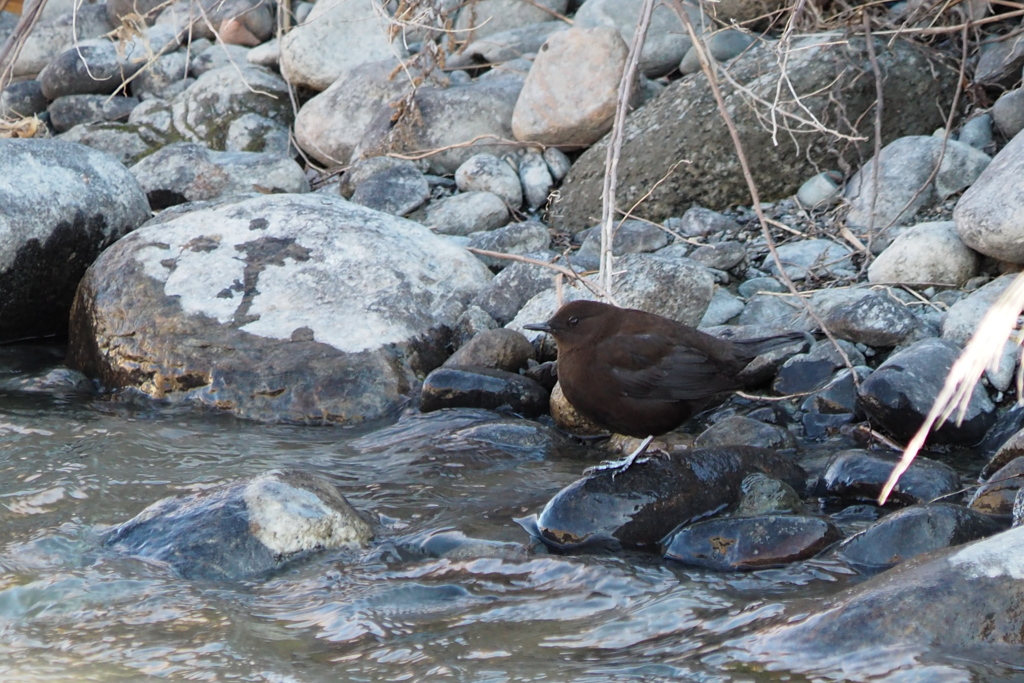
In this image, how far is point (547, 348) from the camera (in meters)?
6.12

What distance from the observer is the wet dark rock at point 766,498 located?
422 centimetres

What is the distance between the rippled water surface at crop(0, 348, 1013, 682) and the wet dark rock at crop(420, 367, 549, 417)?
21.4 inches

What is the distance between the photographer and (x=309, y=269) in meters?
6.47

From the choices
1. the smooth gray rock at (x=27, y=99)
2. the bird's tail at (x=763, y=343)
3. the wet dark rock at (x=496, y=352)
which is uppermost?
the smooth gray rock at (x=27, y=99)

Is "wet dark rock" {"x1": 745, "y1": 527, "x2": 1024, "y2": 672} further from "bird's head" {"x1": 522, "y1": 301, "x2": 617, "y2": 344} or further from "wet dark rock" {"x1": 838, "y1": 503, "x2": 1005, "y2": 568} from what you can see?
"bird's head" {"x1": 522, "y1": 301, "x2": 617, "y2": 344}

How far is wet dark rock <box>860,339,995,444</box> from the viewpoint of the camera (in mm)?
4848

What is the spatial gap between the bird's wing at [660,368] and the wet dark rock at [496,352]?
1380 millimetres

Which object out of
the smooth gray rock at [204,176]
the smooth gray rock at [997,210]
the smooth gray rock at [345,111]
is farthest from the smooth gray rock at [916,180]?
the smooth gray rock at [204,176]

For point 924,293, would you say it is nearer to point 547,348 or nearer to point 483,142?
point 547,348

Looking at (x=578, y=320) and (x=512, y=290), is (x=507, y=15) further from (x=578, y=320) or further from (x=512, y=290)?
(x=578, y=320)

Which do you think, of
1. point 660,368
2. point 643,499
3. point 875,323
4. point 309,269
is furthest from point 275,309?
point 875,323

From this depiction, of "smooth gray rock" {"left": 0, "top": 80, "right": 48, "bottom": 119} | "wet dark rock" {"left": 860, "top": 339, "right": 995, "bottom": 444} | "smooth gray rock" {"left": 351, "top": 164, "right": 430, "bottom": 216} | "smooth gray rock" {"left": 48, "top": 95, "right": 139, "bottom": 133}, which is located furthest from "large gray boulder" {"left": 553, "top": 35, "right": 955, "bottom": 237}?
"smooth gray rock" {"left": 0, "top": 80, "right": 48, "bottom": 119}

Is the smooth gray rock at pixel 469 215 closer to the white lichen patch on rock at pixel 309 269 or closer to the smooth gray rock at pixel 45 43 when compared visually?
the white lichen patch on rock at pixel 309 269

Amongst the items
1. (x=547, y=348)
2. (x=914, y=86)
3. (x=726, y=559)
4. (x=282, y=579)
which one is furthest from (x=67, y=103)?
(x=726, y=559)
